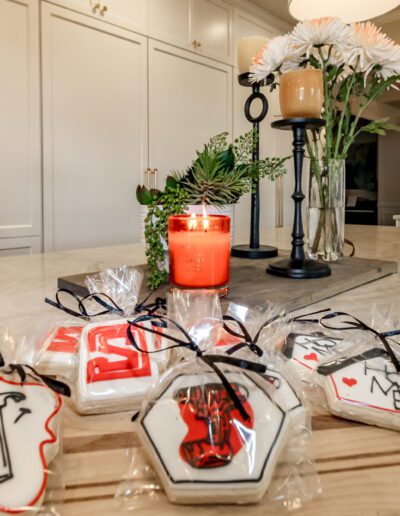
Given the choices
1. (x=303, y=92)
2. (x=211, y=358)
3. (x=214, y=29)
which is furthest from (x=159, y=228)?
(x=214, y=29)

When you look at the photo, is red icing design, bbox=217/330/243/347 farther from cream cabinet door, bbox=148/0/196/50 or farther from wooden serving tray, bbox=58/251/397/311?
cream cabinet door, bbox=148/0/196/50

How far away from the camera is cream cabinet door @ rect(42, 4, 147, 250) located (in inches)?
93.8

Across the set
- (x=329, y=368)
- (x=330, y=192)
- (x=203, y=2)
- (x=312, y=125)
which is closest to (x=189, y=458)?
(x=329, y=368)

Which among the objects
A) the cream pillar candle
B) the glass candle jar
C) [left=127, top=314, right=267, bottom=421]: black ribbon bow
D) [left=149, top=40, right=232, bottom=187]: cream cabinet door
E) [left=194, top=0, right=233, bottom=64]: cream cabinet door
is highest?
[left=194, top=0, right=233, bottom=64]: cream cabinet door

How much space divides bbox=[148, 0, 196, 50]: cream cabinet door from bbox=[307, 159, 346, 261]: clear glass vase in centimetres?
216

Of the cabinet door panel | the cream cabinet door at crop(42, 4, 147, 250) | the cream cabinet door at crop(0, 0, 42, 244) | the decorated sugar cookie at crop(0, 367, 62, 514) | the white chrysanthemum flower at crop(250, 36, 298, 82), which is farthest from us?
the cabinet door panel

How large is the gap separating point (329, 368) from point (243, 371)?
89 mm

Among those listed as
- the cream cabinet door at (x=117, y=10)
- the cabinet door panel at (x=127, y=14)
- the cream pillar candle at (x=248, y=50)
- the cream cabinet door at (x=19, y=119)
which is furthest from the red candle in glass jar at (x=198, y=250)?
the cabinet door panel at (x=127, y=14)

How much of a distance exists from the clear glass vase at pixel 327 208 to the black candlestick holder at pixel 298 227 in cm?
21

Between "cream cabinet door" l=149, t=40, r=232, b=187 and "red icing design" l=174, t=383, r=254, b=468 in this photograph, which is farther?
"cream cabinet door" l=149, t=40, r=232, b=187

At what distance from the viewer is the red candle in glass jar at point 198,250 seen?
0.66 metres

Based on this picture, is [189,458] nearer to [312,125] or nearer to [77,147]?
[312,125]

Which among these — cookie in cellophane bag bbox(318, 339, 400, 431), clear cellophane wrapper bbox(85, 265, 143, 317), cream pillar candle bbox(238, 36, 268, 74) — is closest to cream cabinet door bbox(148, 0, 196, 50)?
cream pillar candle bbox(238, 36, 268, 74)

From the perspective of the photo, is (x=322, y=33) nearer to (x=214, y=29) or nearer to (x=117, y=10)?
(x=117, y=10)
